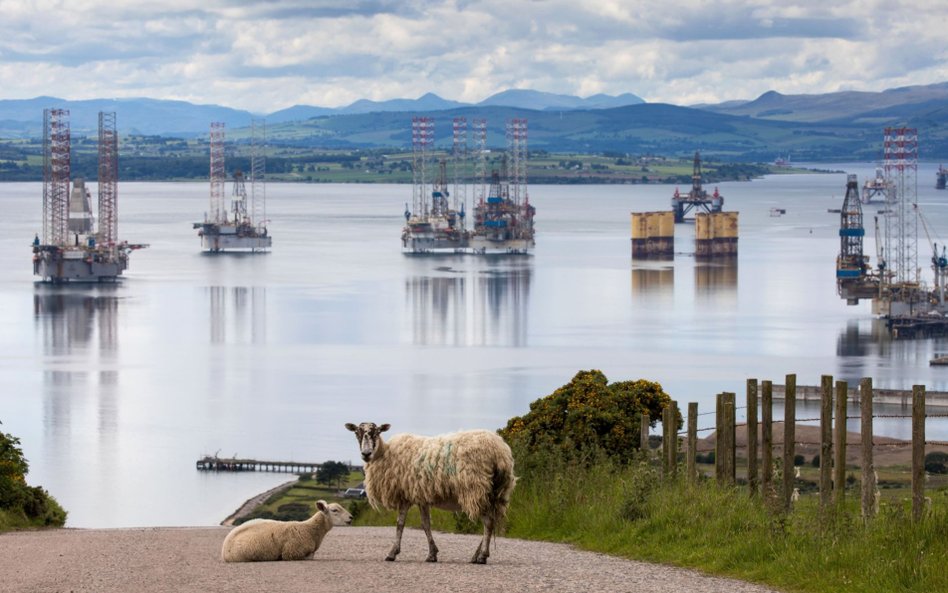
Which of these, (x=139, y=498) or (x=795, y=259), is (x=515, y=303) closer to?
(x=795, y=259)

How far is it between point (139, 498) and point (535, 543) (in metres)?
29.0

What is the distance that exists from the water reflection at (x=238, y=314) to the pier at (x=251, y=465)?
3372cm

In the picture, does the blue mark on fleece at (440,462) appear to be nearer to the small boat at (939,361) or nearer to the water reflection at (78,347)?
the water reflection at (78,347)

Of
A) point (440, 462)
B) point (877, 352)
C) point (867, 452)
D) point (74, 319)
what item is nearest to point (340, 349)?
point (74, 319)

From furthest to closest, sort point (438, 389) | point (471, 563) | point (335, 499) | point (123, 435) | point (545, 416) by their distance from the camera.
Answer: point (438, 389) < point (123, 435) < point (335, 499) < point (545, 416) < point (471, 563)

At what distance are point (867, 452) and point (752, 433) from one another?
1463mm

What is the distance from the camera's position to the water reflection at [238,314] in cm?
8350

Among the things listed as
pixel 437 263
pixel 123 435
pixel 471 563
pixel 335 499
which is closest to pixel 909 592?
pixel 471 563

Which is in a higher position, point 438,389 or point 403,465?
point 403,465

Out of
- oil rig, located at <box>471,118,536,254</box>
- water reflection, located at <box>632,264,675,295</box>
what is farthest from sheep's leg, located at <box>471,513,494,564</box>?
oil rig, located at <box>471,118,536,254</box>

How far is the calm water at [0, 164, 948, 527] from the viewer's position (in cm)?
4962

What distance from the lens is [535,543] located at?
13.6m

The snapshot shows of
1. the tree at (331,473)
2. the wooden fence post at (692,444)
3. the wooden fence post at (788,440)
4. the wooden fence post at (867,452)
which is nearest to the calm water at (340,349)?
the tree at (331,473)

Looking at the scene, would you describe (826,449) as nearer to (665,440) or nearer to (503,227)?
(665,440)
